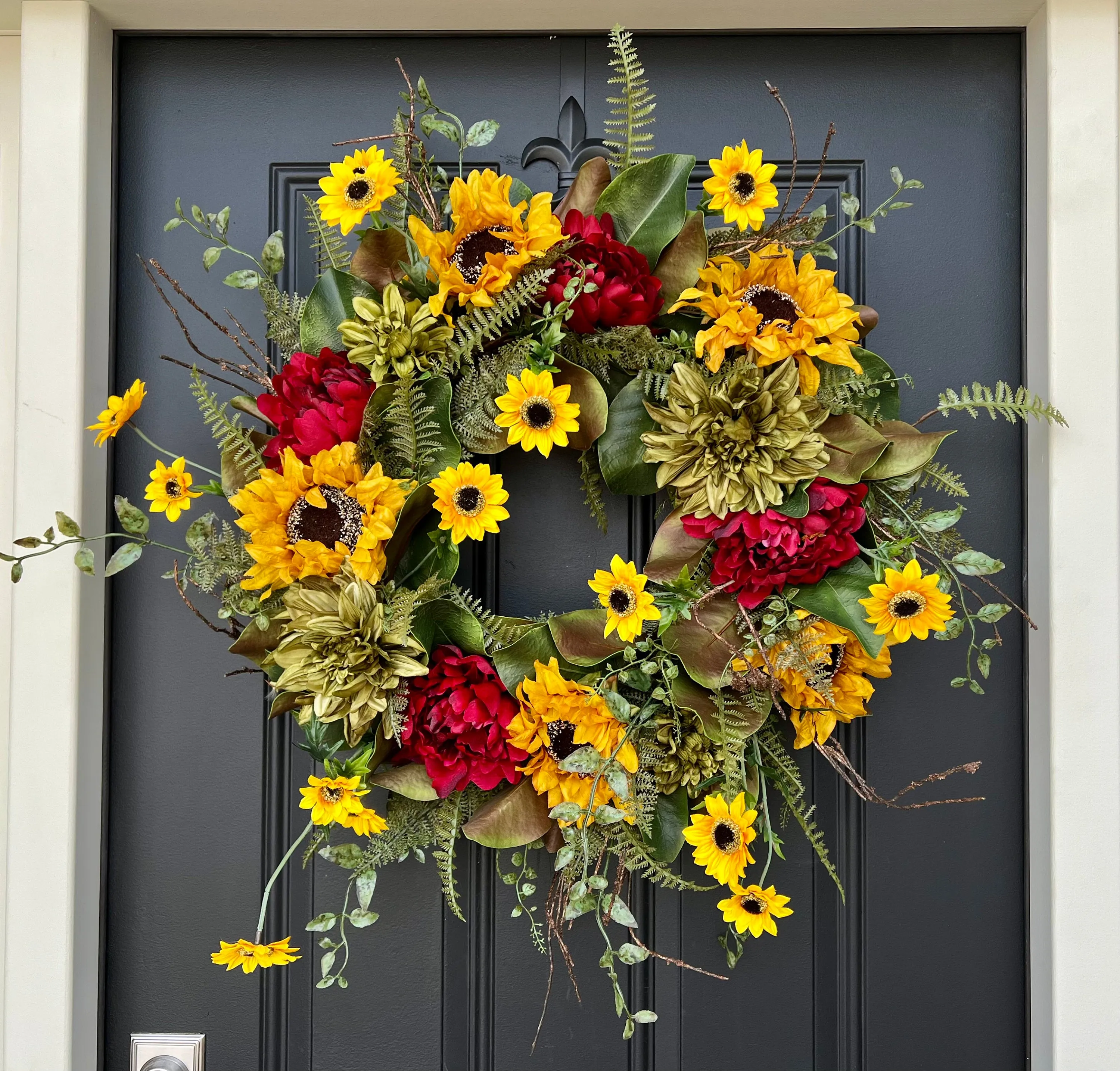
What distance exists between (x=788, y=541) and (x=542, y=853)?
0.50m

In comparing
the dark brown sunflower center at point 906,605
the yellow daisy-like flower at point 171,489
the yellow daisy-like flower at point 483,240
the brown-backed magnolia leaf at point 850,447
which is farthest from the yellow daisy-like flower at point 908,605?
the yellow daisy-like flower at point 171,489

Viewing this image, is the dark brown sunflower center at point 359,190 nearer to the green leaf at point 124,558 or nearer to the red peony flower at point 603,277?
the red peony flower at point 603,277

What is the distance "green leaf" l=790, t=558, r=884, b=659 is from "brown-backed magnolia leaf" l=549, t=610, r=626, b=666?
20 centimetres

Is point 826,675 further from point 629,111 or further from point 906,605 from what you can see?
point 629,111

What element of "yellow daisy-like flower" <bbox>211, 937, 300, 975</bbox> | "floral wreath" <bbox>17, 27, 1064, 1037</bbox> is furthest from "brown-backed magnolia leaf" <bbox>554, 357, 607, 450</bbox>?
"yellow daisy-like flower" <bbox>211, 937, 300, 975</bbox>

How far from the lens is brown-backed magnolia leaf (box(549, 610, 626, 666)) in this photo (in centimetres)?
88

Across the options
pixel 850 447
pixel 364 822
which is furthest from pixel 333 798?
pixel 850 447

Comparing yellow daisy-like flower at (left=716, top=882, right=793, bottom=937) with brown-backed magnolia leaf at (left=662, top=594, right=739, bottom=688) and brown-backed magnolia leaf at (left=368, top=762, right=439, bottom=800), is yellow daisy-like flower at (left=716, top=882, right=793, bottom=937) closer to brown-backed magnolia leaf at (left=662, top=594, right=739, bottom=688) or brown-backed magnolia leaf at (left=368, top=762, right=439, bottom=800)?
brown-backed magnolia leaf at (left=662, top=594, right=739, bottom=688)

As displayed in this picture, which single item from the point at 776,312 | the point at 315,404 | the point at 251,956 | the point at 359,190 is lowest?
the point at 251,956

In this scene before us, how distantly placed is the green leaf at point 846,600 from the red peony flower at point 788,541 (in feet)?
0.04

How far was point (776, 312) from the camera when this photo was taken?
87 cm

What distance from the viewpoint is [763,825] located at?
954 millimetres

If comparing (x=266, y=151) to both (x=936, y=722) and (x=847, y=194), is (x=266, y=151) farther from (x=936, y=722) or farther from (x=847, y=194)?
(x=936, y=722)

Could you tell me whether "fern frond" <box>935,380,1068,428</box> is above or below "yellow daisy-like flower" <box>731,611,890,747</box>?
above
